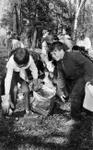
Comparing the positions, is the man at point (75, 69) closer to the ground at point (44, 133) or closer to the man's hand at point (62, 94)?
the ground at point (44, 133)

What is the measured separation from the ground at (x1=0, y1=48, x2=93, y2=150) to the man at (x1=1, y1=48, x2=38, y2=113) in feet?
Result: 1.12

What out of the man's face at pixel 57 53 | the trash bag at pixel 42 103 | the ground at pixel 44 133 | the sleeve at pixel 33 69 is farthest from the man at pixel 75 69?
the trash bag at pixel 42 103

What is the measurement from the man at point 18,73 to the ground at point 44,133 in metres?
0.34

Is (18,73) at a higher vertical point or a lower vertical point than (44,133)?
higher

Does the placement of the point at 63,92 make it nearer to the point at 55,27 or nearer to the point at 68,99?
the point at 68,99

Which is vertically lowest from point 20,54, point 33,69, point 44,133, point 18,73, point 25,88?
point 44,133

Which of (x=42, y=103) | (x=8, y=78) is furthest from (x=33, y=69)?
(x=42, y=103)

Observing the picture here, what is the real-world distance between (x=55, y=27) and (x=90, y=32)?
4.13 metres

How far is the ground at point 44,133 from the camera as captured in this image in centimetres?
387

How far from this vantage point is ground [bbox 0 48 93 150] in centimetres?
387

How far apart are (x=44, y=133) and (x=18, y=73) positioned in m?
1.24

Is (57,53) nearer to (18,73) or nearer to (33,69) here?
(33,69)

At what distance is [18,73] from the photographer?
5043mm

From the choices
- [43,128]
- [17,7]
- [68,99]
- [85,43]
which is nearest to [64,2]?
[17,7]
